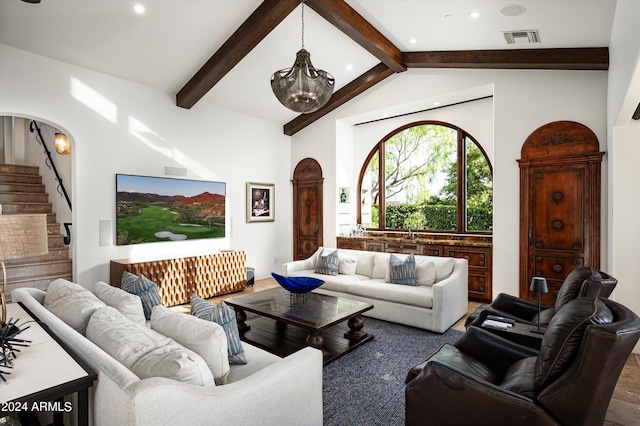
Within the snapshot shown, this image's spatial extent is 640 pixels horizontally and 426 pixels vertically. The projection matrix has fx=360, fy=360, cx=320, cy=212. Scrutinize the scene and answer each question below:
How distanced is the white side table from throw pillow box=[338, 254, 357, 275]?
13.2ft

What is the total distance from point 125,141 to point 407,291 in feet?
14.8

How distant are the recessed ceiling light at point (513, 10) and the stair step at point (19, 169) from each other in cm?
812

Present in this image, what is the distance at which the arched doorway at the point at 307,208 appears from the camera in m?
7.39

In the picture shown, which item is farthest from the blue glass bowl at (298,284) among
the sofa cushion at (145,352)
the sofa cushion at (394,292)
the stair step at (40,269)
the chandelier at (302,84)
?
the stair step at (40,269)

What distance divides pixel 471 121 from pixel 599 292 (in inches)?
163

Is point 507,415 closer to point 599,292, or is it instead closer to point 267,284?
point 599,292

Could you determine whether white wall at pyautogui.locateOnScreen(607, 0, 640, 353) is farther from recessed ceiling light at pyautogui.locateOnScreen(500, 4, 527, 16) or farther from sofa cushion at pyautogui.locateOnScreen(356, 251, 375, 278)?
sofa cushion at pyautogui.locateOnScreen(356, 251, 375, 278)

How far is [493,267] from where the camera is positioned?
5.38m

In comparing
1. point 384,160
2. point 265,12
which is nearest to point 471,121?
point 384,160

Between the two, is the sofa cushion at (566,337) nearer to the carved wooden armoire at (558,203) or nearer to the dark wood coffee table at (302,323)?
the dark wood coffee table at (302,323)

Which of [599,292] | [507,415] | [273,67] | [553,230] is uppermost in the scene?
[273,67]

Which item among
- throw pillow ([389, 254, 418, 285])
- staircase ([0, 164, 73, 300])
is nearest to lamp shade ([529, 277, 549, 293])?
throw pillow ([389, 254, 418, 285])

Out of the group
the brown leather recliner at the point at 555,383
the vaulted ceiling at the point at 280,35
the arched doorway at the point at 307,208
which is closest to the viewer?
the brown leather recliner at the point at 555,383

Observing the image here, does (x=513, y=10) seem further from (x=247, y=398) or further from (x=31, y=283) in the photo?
(x=31, y=283)
